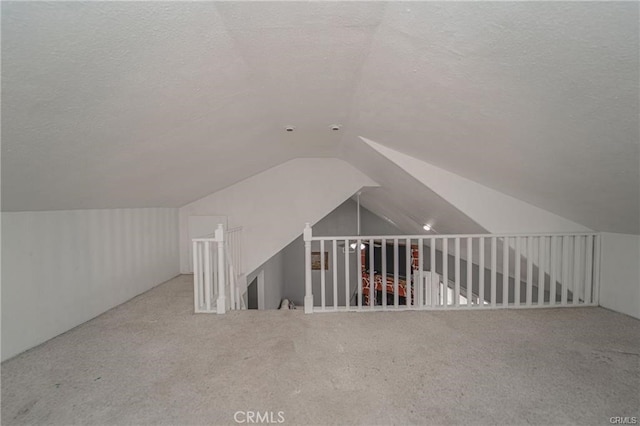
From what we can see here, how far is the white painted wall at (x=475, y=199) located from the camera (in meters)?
3.39

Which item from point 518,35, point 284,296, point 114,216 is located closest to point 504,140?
point 518,35

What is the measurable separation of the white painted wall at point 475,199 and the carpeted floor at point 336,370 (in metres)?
1.06

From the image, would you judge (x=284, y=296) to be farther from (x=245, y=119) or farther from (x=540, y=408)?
(x=540, y=408)

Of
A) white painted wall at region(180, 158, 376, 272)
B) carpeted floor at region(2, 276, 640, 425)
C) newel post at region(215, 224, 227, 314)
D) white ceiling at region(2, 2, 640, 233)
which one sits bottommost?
carpeted floor at region(2, 276, 640, 425)

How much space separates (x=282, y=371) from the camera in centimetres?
207

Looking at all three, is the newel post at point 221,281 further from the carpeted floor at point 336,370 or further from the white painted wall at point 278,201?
the white painted wall at point 278,201

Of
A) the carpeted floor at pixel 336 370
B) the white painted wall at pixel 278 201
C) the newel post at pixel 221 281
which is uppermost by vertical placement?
the white painted wall at pixel 278 201

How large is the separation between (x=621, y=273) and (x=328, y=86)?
3795 mm

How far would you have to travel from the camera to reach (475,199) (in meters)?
3.43

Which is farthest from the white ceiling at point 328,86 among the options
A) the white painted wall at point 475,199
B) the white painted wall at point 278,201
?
the white painted wall at point 278,201

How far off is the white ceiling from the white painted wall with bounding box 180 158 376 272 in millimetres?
2270

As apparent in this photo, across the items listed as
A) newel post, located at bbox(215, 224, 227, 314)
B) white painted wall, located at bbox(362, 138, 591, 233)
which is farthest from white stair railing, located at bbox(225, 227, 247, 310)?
white painted wall, located at bbox(362, 138, 591, 233)

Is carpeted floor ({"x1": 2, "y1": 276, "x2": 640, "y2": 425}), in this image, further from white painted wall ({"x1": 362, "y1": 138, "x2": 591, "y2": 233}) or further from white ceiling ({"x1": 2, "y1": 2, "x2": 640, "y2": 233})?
white ceiling ({"x1": 2, "y1": 2, "x2": 640, "y2": 233})

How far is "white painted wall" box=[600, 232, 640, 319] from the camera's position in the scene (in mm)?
2930
